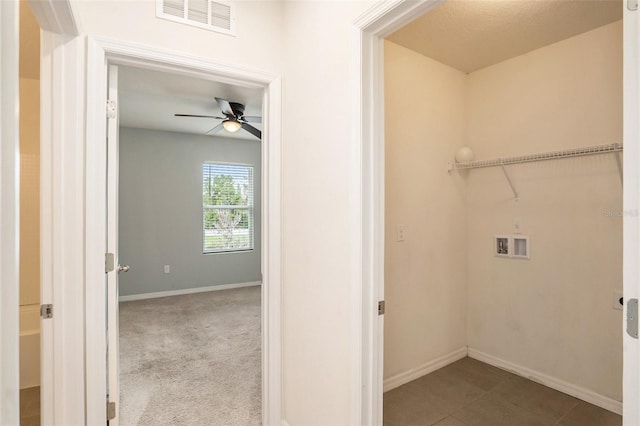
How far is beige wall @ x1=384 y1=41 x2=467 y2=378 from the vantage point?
104 inches

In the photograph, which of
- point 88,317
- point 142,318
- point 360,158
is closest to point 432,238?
point 360,158

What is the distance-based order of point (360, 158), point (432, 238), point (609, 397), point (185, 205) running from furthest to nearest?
1. point (185, 205)
2. point (432, 238)
3. point (609, 397)
4. point (360, 158)

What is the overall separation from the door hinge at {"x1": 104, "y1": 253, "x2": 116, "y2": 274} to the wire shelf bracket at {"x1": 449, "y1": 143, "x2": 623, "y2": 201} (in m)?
2.59

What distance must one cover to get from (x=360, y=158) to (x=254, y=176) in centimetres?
497

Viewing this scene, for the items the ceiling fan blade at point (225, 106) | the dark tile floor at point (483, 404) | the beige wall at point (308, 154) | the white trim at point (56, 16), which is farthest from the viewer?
the ceiling fan blade at point (225, 106)

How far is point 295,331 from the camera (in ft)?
6.29

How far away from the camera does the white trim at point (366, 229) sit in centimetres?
144

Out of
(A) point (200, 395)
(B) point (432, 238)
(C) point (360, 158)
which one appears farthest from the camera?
(B) point (432, 238)

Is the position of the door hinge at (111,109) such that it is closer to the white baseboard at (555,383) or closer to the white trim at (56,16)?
the white trim at (56,16)

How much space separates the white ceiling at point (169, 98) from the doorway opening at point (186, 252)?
0.04 feet

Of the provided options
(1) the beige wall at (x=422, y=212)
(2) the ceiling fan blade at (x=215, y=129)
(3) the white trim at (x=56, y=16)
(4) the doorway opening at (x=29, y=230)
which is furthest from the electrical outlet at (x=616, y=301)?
(2) the ceiling fan blade at (x=215, y=129)
